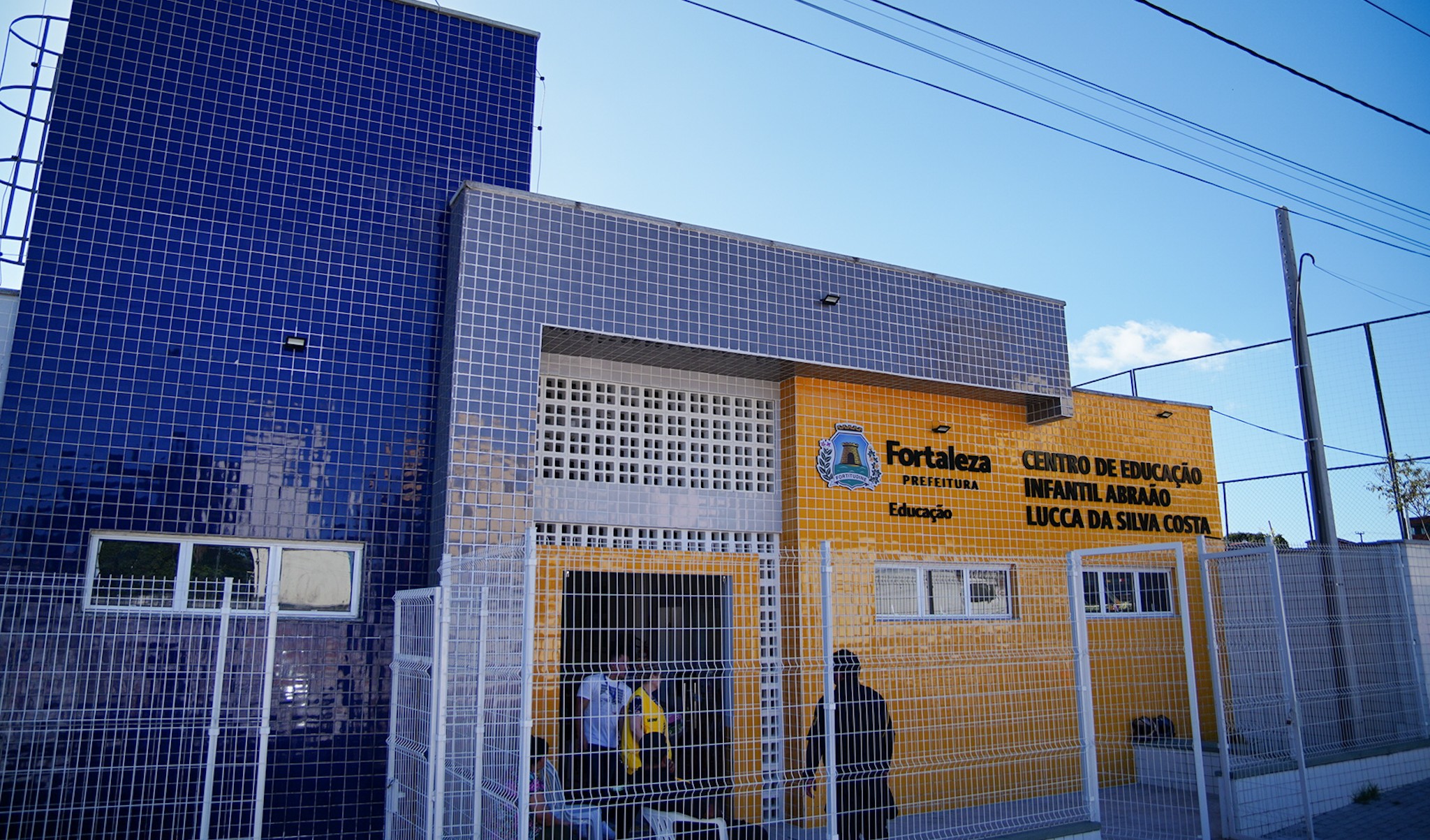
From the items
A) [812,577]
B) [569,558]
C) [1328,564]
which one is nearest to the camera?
[569,558]

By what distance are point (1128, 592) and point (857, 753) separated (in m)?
7.06

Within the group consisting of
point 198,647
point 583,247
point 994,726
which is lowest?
point 994,726

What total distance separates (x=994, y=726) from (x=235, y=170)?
8.47 m

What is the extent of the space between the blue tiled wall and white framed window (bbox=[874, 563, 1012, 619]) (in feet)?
16.1

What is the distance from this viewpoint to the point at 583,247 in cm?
877

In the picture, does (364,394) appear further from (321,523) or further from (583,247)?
(583,247)

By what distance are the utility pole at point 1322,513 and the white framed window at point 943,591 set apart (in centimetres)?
323

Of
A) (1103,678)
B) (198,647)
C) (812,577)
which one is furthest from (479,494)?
(1103,678)

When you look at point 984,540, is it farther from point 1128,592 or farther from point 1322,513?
point 1322,513

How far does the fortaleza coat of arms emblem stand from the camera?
393 inches

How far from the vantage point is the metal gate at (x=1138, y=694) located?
7.51 metres

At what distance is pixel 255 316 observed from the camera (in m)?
7.97

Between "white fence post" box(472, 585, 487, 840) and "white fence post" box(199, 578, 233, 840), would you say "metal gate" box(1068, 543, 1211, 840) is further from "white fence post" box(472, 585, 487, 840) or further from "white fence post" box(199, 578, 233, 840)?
Answer: "white fence post" box(199, 578, 233, 840)

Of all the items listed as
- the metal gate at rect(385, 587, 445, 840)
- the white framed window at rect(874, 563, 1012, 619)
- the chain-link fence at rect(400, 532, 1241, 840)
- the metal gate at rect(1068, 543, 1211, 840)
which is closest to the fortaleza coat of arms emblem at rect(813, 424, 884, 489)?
the chain-link fence at rect(400, 532, 1241, 840)
